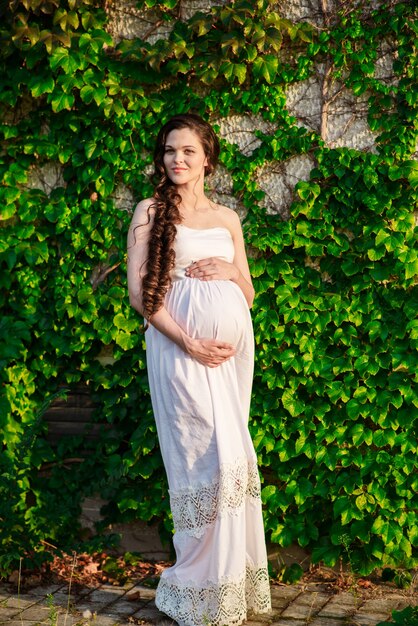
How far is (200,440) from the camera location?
3707mm

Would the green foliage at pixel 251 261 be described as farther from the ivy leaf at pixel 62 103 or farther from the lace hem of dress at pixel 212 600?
the lace hem of dress at pixel 212 600

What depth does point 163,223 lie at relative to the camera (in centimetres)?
378

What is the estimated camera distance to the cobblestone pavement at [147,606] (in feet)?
12.9

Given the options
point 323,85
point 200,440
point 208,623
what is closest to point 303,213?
point 323,85

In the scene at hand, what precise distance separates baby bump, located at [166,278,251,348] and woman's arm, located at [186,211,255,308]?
3cm

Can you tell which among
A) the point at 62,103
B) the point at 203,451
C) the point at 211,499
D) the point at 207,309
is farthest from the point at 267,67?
the point at 211,499

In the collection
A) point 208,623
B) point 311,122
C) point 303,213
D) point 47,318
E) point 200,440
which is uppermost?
point 311,122

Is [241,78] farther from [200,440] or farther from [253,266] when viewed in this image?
[200,440]

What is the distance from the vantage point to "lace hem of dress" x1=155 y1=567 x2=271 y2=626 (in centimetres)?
367

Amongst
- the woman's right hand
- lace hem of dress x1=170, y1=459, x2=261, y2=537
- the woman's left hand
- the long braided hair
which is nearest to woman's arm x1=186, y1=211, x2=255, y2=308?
the woman's left hand

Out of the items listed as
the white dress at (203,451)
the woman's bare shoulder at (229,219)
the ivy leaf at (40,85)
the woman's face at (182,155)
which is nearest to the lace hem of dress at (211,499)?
the white dress at (203,451)

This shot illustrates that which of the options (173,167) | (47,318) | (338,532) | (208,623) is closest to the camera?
(208,623)

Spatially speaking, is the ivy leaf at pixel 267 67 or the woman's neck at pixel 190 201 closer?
the woman's neck at pixel 190 201

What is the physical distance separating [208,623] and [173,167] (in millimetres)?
1948
